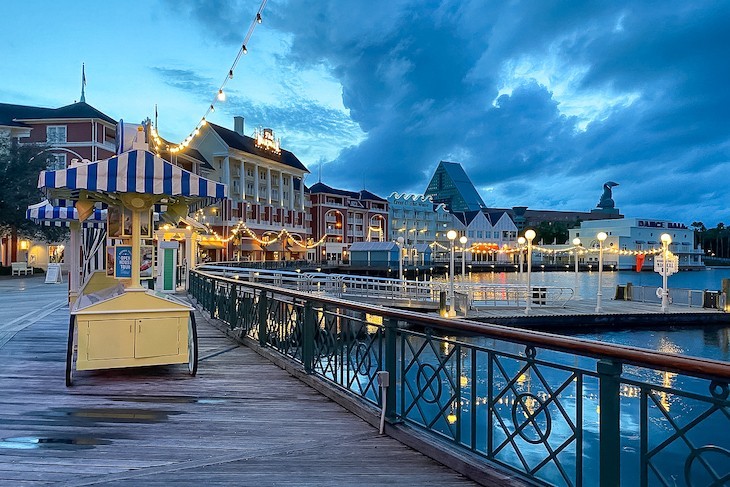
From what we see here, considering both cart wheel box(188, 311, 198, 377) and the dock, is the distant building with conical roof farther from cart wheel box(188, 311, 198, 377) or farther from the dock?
cart wheel box(188, 311, 198, 377)

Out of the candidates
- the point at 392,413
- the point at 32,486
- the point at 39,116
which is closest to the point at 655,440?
the point at 392,413

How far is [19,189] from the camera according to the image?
33.4 metres

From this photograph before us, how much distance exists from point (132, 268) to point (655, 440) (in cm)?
892

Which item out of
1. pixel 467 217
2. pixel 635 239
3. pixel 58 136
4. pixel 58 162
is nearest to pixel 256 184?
pixel 58 136

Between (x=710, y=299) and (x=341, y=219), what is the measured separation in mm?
53778

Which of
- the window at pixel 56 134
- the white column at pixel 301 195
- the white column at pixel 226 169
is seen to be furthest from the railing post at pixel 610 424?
the white column at pixel 301 195

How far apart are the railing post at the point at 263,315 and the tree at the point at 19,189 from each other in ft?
93.3

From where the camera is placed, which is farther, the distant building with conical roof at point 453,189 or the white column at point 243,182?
the distant building with conical roof at point 453,189

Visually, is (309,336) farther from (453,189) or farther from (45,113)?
(453,189)

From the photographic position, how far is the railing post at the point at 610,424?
2615 millimetres

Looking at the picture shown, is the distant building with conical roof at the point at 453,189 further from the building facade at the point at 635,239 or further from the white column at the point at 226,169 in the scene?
the white column at the point at 226,169

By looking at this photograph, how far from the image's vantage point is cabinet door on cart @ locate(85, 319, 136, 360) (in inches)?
233

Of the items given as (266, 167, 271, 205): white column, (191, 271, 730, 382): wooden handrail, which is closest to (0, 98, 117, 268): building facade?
(266, 167, 271, 205): white column

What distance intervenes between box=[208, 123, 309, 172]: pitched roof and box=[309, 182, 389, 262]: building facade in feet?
22.3
